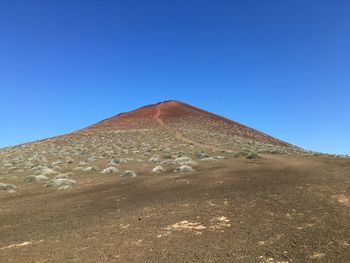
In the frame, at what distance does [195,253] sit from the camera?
7.88m

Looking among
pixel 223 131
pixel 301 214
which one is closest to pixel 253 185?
pixel 301 214

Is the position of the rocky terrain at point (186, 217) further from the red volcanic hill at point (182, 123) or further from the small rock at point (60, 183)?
the red volcanic hill at point (182, 123)

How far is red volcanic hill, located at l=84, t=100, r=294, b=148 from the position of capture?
62.2 metres

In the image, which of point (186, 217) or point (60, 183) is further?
point (60, 183)

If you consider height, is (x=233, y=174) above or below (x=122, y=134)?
below

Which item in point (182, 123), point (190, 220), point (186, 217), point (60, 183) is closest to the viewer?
point (190, 220)

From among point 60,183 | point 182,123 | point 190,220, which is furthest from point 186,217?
point 182,123

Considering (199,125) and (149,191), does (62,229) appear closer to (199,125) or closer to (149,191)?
(149,191)

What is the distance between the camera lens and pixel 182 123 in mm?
68688

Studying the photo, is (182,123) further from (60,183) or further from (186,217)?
(186,217)

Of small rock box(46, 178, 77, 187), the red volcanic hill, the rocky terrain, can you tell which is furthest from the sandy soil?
the red volcanic hill

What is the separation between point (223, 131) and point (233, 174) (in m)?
48.1

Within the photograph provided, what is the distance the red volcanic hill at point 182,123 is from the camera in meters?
62.2

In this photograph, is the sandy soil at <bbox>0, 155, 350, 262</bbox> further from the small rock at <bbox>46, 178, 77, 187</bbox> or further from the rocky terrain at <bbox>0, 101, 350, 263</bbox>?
the small rock at <bbox>46, 178, 77, 187</bbox>
